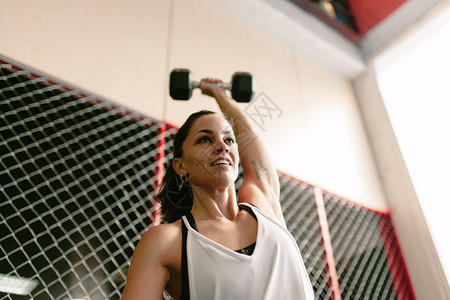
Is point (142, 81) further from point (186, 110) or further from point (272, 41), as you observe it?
point (272, 41)

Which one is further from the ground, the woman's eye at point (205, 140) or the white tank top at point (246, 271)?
the woman's eye at point (205, 140)

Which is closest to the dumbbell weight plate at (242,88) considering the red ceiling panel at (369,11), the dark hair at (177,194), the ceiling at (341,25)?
the dark hair at (177,194)

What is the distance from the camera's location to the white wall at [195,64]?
1.67 metres

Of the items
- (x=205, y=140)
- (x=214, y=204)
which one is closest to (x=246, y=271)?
(x=214, y=204)

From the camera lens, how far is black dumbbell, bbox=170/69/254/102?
1.30m

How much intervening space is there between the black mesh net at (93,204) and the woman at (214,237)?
60 centimetres

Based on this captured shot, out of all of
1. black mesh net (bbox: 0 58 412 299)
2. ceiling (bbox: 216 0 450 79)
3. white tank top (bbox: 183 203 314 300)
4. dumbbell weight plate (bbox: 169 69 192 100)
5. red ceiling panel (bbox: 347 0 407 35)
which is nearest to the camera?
white tank top (bbox: 183 203 314 300)

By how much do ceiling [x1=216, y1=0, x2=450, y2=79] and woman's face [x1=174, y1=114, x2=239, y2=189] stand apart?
6.09 ft

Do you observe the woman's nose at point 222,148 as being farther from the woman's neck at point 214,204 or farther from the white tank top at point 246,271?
the white tank top at point 246,271

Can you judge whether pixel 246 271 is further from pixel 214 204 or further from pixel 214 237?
pixel 214 204

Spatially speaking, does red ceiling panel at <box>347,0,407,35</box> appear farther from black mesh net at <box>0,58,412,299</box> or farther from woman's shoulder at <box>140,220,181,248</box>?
woman's shoulder at <box>140,220,181,248</box>

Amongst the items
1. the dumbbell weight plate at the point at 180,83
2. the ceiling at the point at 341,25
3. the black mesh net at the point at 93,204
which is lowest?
the black mesh net at the point at 93,204

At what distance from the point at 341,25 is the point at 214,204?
8.68ft

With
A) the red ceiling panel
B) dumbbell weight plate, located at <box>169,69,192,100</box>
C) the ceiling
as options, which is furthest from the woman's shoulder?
the red ceiling panel
